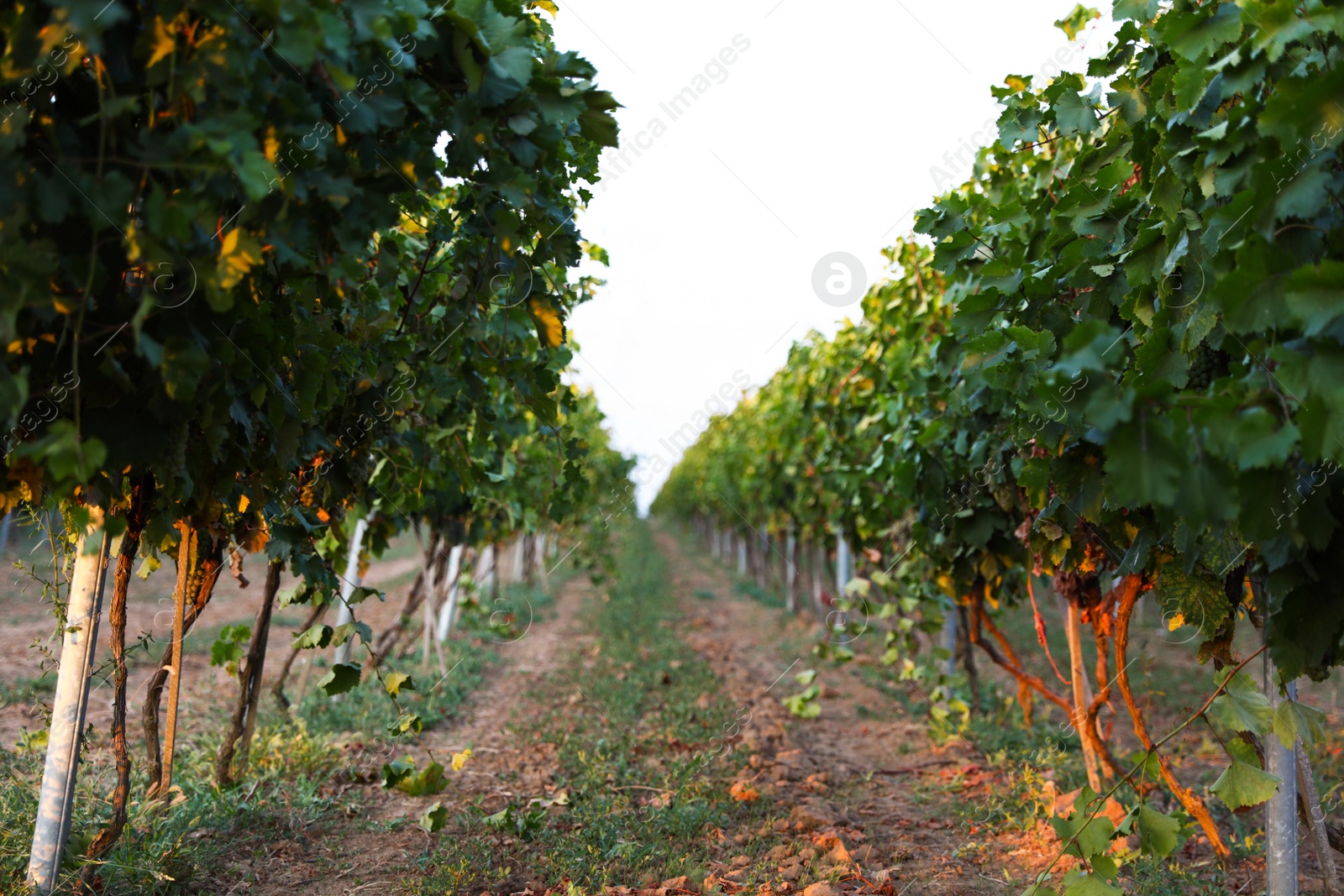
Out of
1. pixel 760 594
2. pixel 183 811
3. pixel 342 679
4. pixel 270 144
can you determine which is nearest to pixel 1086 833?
pixel 342 679

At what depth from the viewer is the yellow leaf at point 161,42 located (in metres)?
1.32

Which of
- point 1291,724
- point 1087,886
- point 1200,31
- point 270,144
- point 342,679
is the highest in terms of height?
point 1200,31

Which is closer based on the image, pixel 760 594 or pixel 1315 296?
pixel 1315 296

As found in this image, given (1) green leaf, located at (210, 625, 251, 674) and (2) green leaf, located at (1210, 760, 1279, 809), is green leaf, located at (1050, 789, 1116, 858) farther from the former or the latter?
(1) green leaf, located at (210, 625, 251, 674)

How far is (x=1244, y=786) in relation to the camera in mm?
1969

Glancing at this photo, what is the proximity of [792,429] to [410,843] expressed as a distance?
6.34 metres

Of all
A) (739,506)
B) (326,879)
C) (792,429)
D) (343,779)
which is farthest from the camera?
(739,506)

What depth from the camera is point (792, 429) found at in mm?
8891

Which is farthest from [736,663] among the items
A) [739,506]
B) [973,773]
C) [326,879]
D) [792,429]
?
[739,506]

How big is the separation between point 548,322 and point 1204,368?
5.25 feet

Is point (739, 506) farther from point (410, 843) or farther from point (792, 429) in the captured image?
point (410, 843)


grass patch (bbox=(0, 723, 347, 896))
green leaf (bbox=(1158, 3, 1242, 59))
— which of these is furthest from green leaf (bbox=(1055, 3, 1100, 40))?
grass patch (bbox=(0, 723, 347, 896))

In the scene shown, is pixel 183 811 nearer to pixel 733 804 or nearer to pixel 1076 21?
pixel 733 804

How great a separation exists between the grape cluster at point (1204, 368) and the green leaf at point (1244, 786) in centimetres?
91
